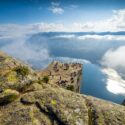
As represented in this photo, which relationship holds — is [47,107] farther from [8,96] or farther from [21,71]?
[21,71]

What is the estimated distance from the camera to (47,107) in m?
25.3

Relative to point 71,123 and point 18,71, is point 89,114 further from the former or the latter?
point 18,71

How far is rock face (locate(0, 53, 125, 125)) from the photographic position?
941 inches

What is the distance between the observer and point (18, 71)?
101 ft

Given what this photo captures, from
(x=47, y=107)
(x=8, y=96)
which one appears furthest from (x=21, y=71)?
(x=47, y=107)

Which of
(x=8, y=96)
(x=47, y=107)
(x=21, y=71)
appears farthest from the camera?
(x=21, y=71)

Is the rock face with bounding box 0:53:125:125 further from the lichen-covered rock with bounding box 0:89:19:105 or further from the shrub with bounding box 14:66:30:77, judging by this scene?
the shrub with bounding box 14:66:30:77

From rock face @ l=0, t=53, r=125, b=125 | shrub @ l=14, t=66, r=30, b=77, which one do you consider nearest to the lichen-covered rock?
rock face @ l=0, t=53, r=125, b=125

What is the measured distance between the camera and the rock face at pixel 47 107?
23.9m

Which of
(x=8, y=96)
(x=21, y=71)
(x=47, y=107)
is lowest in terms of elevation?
(x=47, y=107)

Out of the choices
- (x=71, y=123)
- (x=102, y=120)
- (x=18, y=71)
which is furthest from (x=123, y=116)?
(x=18, y=71)

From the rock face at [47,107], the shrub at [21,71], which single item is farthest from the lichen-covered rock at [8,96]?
the shrub at [21,71]

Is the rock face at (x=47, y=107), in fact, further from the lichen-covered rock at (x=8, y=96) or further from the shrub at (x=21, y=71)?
the shrub at (x=21, y=71)

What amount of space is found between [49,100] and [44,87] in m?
4.33
